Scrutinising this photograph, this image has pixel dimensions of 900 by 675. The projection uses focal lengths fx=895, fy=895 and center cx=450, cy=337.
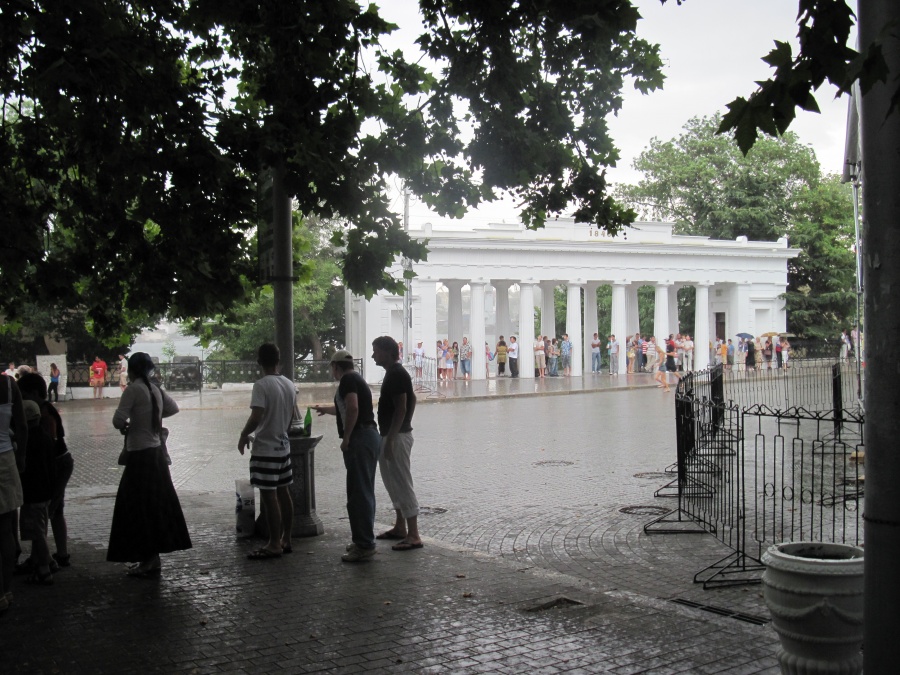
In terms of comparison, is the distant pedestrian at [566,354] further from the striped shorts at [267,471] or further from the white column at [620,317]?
the striped shorts at [267,471]

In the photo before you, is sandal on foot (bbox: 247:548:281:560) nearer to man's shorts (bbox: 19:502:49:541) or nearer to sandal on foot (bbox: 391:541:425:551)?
sandal on foot (bbox: 391:541:425:551)

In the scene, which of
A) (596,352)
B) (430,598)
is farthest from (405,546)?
(596,352)

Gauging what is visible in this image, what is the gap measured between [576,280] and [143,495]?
42.3 meters

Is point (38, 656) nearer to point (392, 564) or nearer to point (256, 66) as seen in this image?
point (392, 564)

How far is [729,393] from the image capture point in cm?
2658

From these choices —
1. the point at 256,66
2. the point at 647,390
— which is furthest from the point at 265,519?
the point at 647,390

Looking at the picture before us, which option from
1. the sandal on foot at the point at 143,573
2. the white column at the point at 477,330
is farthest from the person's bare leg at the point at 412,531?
the white column at the point at 477,330

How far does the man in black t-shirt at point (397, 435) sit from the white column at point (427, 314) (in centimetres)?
3504

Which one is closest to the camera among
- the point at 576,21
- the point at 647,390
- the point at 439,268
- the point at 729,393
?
the point at 576,21

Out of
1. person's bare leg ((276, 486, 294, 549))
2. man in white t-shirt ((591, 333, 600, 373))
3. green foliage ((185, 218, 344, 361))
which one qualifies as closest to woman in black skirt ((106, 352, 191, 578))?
person's bare leg ((276, 486, 294, 549))

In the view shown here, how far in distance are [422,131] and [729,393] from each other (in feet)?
64.9

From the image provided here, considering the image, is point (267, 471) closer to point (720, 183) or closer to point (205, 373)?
point (205, 373)

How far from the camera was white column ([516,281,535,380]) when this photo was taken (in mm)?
45812

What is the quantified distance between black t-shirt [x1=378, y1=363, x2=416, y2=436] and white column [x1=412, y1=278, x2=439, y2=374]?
1380 inches
